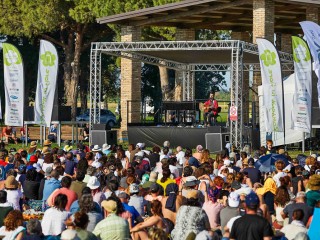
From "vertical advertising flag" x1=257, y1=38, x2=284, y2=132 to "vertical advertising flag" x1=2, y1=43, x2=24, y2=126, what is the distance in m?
8.15

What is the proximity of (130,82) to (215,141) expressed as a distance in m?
9.58

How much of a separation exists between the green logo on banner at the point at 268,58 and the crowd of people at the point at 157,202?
7438mm

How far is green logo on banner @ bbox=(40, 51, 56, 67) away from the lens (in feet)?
115

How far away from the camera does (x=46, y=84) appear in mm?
34844

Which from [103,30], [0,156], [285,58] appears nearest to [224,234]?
[0,156]

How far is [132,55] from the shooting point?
43969mm

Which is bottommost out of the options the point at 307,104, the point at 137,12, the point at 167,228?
the point at 167,228

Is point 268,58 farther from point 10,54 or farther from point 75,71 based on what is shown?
point 75,71

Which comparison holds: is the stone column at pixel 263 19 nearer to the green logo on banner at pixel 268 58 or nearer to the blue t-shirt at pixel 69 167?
the green logo on banner at pixel 268 58

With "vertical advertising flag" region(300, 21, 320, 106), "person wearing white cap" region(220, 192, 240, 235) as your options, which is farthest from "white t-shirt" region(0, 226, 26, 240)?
"vertical advertising flag" region(300, 21, 320, 106)

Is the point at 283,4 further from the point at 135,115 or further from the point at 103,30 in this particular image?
the point at 103,30

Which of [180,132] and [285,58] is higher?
[285,58]

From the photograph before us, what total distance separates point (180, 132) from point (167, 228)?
25239 mm

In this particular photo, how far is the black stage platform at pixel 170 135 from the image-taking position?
128 ft
